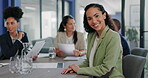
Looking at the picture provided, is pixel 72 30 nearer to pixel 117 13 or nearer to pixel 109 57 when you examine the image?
pixel 109 57

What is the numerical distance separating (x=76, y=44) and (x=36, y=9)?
254 cm

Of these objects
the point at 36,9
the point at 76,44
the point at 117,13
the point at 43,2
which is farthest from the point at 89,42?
the point at 117,13

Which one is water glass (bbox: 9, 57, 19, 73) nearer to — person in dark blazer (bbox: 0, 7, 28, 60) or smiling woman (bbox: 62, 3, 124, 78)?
smiling woman (bbox: 62, 3, 124, 78)

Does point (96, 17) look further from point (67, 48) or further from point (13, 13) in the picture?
point (13, 13)

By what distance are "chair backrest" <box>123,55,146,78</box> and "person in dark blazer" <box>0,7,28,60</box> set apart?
3.95 ft

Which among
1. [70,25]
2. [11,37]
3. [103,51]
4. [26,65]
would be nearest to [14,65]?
[26,65]

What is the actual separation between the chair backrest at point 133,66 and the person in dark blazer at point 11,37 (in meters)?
1.20

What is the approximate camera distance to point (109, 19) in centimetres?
166

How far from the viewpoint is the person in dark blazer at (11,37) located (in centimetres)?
221

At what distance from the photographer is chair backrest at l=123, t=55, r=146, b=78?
1.61 metres

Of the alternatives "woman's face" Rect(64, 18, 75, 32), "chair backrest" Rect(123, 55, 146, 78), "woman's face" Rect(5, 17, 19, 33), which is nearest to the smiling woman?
"chair backrest" Rect(123, 55, 146, 78)

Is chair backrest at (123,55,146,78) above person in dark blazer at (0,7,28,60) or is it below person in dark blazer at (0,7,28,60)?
below

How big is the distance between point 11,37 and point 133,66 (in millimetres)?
1467

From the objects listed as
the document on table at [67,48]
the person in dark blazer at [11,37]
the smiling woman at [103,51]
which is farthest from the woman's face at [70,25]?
the smiling woman at [103,51]
